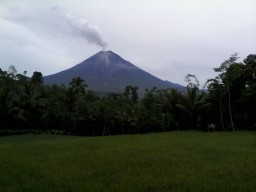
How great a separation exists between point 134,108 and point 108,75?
78414 millimetres

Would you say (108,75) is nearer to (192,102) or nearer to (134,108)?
(134,108)

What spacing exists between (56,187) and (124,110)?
27.2m

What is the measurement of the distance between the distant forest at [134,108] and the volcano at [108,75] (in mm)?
58364

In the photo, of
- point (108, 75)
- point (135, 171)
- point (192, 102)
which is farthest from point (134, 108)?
point (108, 75)

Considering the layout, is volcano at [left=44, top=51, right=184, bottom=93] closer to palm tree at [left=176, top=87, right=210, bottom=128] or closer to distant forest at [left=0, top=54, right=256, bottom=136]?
distant forest at [left=0, top=54, right=256, bottom=136]

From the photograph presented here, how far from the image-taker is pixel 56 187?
7.29 meters

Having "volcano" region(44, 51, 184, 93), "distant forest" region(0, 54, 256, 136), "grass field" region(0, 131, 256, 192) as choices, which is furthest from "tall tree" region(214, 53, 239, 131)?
"volcano" region(44, 51, 184, 93)

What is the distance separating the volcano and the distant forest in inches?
2298

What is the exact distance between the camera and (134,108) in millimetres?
34250

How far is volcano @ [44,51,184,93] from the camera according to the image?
10194cm

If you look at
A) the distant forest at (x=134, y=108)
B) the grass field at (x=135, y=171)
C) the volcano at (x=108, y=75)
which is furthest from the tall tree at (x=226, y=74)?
the volcano at (x=108, y=75)

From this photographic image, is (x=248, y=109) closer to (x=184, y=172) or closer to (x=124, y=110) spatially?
(x=124, y=110)

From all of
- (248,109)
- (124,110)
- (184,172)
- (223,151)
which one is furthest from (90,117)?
(184,172)

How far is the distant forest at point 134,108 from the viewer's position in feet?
89.2
